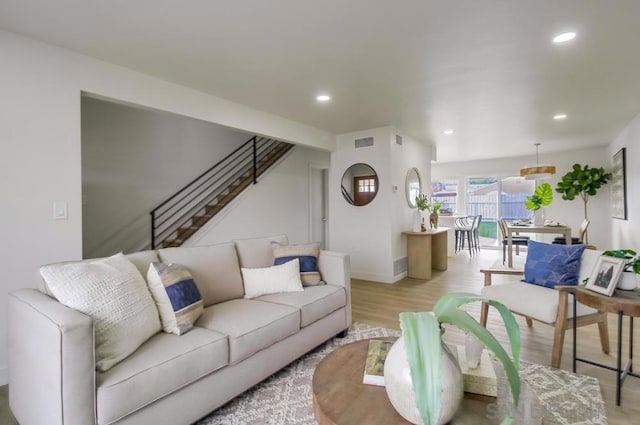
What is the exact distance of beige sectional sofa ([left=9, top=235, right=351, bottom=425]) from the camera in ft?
4.13

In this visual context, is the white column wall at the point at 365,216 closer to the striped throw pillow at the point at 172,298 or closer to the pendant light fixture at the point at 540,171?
the pendant light fixture at the point at 540,171

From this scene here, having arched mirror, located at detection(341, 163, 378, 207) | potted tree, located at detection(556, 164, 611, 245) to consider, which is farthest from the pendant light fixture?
arched mirror, located at detection(341, 163, 378, 207)

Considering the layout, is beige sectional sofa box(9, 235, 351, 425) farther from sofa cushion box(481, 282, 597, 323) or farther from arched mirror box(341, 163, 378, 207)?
arched mirror box(341, 163, 378, 207)

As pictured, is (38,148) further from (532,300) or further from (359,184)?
(359,184)

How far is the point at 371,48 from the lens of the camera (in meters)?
2.46

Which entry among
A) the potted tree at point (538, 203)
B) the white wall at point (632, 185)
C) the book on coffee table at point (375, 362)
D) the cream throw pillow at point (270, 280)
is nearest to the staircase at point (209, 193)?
the cream throw pillow at point (270, 280)

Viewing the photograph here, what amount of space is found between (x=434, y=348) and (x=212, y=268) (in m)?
1.90

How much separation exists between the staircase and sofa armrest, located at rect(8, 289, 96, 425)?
2765 millimetres

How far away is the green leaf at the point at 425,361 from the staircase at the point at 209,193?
154 inches

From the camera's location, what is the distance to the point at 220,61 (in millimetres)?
2674

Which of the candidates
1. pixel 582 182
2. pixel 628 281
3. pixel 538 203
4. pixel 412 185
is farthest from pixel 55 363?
pixel 582 182

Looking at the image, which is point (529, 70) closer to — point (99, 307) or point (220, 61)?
point (220, 61)

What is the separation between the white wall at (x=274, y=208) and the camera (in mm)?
4629

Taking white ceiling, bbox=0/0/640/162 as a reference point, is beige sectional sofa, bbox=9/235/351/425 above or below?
below
